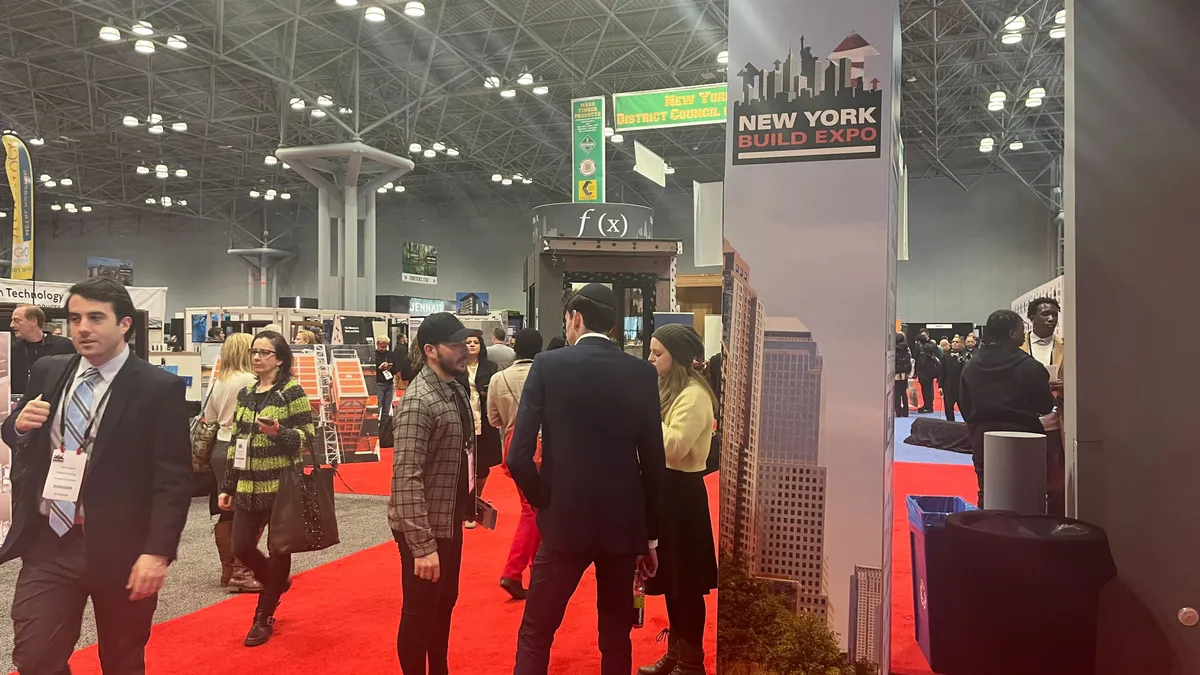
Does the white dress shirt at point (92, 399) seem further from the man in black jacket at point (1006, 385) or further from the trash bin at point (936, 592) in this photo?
the man in black jacket at point (1006, 385)

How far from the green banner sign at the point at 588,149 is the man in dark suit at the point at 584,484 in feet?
25.6

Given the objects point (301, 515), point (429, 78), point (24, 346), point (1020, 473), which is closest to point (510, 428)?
point (301, 515)

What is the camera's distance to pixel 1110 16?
3.03 m

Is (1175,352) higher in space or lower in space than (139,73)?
lower

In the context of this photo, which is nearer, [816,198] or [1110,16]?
[816,198]

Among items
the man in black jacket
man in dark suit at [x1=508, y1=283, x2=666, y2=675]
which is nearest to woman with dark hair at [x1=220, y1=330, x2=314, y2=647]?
man in dark suit at [x1=508, y1=283, x2=666, y2=675]

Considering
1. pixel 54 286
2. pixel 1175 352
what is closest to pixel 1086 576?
pixel 1175 352

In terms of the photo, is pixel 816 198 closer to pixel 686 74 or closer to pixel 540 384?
pixel 540 384

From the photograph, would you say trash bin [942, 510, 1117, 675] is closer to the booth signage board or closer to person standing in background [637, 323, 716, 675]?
person standing in background [637, 323, 716, 675]

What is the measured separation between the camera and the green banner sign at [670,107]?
28.0ft

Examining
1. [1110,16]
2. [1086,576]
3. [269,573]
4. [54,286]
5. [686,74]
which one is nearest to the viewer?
[1086,576]

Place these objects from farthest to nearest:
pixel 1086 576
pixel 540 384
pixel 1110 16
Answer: pixel 1110 16
pixel 1086 576
pixel 540 384

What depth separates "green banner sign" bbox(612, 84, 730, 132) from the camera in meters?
8.52

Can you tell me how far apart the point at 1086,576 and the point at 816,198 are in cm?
163
